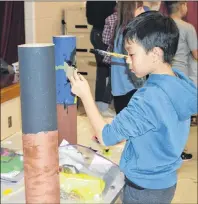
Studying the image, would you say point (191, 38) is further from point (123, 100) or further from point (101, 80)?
point (101, 80)

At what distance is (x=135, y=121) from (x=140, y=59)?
0.17 m

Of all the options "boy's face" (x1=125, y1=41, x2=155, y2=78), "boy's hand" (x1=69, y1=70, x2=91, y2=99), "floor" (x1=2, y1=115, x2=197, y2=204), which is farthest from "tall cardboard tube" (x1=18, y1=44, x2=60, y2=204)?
"floor" (x1=2, y1=115, x2=197, y2=204)

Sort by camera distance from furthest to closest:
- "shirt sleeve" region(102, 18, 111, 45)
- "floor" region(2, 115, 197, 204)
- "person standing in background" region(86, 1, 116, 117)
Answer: "person standing in background" region(86, 1, 116, 117) < "shirt sleeve" region(102, 18, 111, 45) < "floor" region(2, 115, 197, 204)

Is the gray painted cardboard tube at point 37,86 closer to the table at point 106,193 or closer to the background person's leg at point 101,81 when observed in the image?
the table at point 106,193

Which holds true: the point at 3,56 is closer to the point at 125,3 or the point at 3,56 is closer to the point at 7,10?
the point at 7,10

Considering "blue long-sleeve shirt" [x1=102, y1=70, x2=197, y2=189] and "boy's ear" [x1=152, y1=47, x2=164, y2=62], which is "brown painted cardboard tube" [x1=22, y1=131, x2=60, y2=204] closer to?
"blue long-sleeve shirt" [x1=102, y1=70, x2=197, y2=189]

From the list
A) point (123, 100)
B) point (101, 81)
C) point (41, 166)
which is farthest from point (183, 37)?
point (41, 166)

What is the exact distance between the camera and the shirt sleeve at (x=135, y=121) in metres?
1.05

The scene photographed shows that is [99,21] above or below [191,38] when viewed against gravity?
above

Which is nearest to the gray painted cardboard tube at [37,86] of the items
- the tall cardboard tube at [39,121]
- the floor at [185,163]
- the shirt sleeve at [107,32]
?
the tall cardboard tube at [39,121]

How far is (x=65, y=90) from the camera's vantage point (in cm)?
159

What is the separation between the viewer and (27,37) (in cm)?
316

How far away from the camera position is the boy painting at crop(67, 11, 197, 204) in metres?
1.06

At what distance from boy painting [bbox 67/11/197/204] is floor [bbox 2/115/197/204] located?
495 mm
